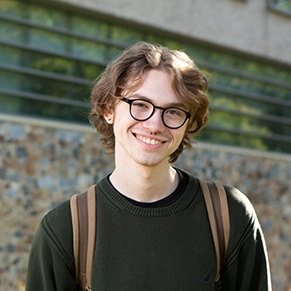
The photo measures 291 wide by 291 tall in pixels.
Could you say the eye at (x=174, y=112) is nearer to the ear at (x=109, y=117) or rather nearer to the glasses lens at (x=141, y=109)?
the glasses lens at (x=141, y=109)

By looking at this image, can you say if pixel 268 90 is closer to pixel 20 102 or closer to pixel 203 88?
pixel 20 102

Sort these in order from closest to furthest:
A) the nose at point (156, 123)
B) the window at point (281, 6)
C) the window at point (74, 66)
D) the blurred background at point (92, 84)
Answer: the nose at point (156, 123) → the blurred background at point (92, 84) → the window at point (74, 66) → the window at point (281, 6)

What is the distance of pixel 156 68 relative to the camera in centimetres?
298

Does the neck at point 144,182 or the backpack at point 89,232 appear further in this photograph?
the neck at point 144,182

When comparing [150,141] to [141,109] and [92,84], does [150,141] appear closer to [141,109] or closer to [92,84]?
[141,109]

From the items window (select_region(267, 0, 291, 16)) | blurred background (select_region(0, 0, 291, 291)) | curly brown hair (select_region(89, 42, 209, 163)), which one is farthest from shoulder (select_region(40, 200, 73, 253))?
window (select_region(267, 0, 291, 16))

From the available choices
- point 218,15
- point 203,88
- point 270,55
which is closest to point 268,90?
point 270,55

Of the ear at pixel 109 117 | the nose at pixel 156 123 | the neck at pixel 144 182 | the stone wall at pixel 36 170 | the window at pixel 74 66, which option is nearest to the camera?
the nose at pixel 156 123

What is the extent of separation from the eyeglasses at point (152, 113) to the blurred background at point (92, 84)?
16.3 ft

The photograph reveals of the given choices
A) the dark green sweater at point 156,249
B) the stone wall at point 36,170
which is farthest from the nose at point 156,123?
the stone wall at point 36,170

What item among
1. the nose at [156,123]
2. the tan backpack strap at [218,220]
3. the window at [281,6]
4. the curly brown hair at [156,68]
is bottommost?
the tan backpack strap at [218,220]

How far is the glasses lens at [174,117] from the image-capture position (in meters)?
2.91

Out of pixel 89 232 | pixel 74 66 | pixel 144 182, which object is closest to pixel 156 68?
pixel 144 182

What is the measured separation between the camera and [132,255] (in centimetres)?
293
